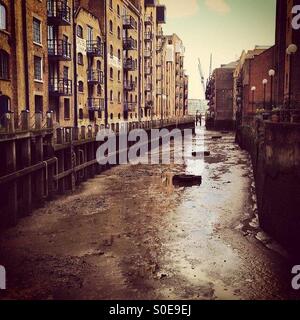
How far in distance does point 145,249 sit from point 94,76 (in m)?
26.2

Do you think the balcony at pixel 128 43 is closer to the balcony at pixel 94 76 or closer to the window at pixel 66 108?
the balcony at pixel 94 76

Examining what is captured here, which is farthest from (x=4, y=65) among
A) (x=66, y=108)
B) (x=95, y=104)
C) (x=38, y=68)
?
(x=95, y=104)

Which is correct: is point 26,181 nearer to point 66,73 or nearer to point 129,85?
point 66,73

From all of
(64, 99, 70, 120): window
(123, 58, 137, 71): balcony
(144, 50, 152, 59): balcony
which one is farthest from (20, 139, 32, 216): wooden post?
(144, 50, 152, 59): balcony

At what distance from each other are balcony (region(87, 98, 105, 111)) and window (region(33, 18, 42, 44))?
9588 mm

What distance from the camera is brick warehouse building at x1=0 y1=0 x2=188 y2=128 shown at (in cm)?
2364

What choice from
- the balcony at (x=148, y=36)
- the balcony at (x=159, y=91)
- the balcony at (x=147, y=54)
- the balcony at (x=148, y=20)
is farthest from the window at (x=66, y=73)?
the balcony at (x=159, y=91)

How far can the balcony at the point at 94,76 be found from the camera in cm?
3547

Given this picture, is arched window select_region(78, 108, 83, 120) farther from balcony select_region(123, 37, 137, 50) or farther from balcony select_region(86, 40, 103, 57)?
balcony select_region(123, 37, 137, 50)

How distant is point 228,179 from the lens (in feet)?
84.1

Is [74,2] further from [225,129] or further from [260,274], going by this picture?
[225,129]
